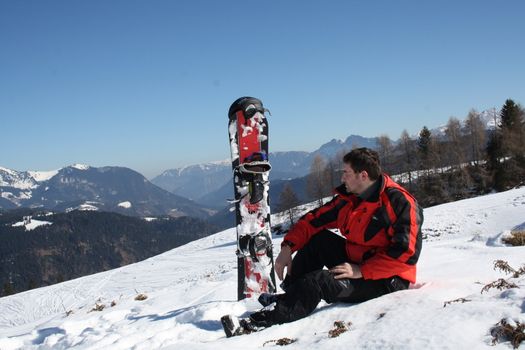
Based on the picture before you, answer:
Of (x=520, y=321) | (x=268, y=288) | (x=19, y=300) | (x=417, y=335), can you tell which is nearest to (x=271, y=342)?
(x=417, y=335)

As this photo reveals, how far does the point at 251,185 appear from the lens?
634 centimetres

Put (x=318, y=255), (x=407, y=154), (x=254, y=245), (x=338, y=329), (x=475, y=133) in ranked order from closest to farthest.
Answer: (x=338, y=329) < (x=318, y=255) < (x=254, y=245) < (x=407, y=154) < (x=475, y=133)

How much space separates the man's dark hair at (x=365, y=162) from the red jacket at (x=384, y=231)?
0.30ft

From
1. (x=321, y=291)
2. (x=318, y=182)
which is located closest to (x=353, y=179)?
(x=321, y=291)

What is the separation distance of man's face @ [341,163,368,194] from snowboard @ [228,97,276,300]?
2.38m

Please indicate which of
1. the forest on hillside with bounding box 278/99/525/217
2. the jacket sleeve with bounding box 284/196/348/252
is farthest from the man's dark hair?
the forest on hillside with bounding box 278/99/525/217

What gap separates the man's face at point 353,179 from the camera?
393 cm

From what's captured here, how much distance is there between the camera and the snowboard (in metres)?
6.07

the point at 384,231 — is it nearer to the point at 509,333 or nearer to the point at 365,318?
the point at 365,318

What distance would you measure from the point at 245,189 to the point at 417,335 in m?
4.01

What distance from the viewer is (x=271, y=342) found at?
3.31 meters

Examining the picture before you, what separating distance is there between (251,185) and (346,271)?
290 cm

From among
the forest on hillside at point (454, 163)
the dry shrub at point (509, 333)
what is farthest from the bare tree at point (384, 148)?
the dry shrub at point (509, 333)

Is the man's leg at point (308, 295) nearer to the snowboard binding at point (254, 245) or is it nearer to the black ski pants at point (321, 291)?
the black ski pants at point (321, 291)
